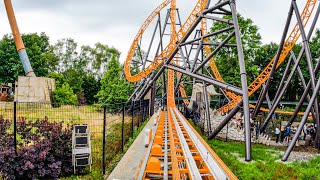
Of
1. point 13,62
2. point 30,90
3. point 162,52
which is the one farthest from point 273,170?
point 13,62

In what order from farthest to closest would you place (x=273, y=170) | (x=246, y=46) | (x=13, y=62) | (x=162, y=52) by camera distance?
(x=13, y=62)
(x=246, y=46)
(x=162, y=52)
(x=273, y=170)

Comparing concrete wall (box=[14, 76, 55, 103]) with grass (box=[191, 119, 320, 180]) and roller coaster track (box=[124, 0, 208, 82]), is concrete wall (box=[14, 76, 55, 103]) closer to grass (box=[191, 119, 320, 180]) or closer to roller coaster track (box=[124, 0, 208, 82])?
roller coaster track (box=[124, 0, 208, 82])

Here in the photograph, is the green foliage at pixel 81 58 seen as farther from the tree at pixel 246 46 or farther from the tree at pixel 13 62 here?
the tree at pixel 246 46

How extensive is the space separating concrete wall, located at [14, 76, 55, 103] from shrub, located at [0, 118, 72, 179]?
1686 cm

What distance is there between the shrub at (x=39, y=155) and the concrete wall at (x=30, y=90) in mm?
16858

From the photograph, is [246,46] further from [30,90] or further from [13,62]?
[13,62]

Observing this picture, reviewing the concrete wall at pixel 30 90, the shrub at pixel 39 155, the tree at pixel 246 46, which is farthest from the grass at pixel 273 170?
the tree at pixel 246 46

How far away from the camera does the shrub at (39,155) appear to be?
5098mm

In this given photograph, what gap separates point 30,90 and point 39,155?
18.5 m

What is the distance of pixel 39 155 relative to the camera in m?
5.38

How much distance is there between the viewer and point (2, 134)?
5.62 metres

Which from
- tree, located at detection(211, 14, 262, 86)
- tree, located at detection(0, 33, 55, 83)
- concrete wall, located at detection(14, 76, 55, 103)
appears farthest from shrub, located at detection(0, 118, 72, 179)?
tree, located at detection(0, 33, 55, 83)

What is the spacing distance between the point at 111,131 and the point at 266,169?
4.66 meters

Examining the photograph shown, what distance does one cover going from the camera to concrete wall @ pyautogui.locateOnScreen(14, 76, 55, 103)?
2181 cm
